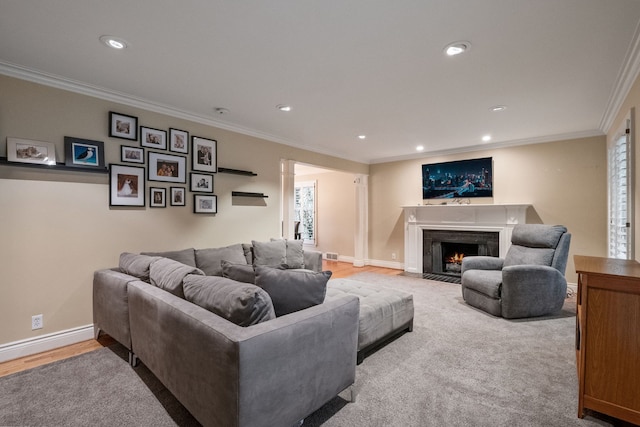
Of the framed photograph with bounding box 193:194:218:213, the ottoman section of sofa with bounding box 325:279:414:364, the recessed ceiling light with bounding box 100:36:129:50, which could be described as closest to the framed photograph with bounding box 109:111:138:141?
the framed photograph with bounding box 193:194:218:213

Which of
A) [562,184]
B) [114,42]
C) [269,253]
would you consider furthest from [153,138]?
[562,184]

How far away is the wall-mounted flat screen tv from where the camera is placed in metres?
5.48

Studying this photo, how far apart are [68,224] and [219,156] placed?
1.87 metres

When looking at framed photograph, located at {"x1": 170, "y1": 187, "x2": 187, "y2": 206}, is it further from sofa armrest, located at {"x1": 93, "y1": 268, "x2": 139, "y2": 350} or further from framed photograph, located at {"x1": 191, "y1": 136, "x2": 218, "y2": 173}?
sofa armrest, located at {"x1": 93, "y1": 268, "x2": 139, "y2": 350}

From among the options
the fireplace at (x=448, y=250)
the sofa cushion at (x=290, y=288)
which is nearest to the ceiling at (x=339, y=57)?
the sofa cushion at (x=290, y=288)

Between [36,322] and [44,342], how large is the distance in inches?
7.8

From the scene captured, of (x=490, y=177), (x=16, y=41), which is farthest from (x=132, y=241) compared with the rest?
(x=490, y=177)

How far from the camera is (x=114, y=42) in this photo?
7.34ft

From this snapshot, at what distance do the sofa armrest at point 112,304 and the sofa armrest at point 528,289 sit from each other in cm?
376

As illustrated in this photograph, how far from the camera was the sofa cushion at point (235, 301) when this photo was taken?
1.54 m

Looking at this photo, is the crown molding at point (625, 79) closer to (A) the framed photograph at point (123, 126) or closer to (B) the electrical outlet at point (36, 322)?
(A) the framed photograph at point (123, 126)

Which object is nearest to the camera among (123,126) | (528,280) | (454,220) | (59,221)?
(59,221)

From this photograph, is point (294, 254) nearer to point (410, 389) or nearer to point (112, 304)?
point (112, 304)

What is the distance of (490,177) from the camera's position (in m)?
5.43
